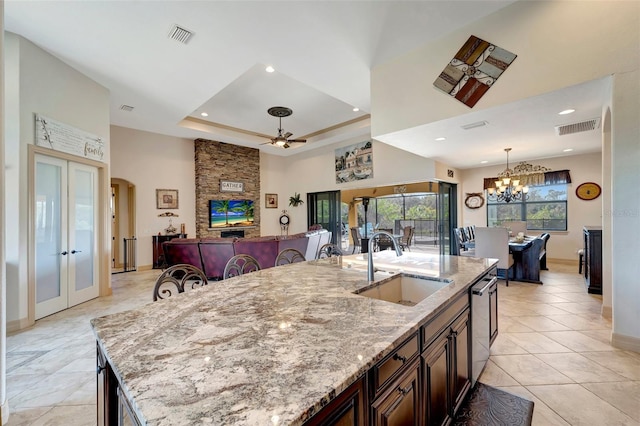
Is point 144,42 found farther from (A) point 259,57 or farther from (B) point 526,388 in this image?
(B) point 526,388

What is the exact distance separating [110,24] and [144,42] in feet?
1.19

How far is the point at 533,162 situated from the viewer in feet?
23.0

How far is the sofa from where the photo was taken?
16.4 ft

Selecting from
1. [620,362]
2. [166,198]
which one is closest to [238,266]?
[620,362]

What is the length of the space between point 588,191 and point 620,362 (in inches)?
227

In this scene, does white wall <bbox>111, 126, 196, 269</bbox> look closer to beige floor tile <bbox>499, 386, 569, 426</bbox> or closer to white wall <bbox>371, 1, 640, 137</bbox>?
white wall <bbox>371, 1, 640, 137</bbox>

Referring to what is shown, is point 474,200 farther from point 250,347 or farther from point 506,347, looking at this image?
point 250,347

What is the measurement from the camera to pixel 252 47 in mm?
3473

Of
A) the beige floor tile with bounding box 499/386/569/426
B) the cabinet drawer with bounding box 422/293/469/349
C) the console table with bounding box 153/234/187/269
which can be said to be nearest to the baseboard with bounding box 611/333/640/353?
the beige floor tile with bounding box 499/386/569/426

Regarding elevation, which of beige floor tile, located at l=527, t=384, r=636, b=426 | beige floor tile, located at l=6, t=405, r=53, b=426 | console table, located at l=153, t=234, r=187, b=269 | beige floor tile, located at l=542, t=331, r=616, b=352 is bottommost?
beige floor tile, located at l=6, t=405, r=53, b=426

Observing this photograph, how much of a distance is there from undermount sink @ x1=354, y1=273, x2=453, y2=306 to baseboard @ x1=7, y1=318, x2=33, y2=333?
4.25 metres

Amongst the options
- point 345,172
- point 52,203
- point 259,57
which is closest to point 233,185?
point 345,172

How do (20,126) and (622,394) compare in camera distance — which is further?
(20,126)

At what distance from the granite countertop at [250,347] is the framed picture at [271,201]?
7884 millimetres
